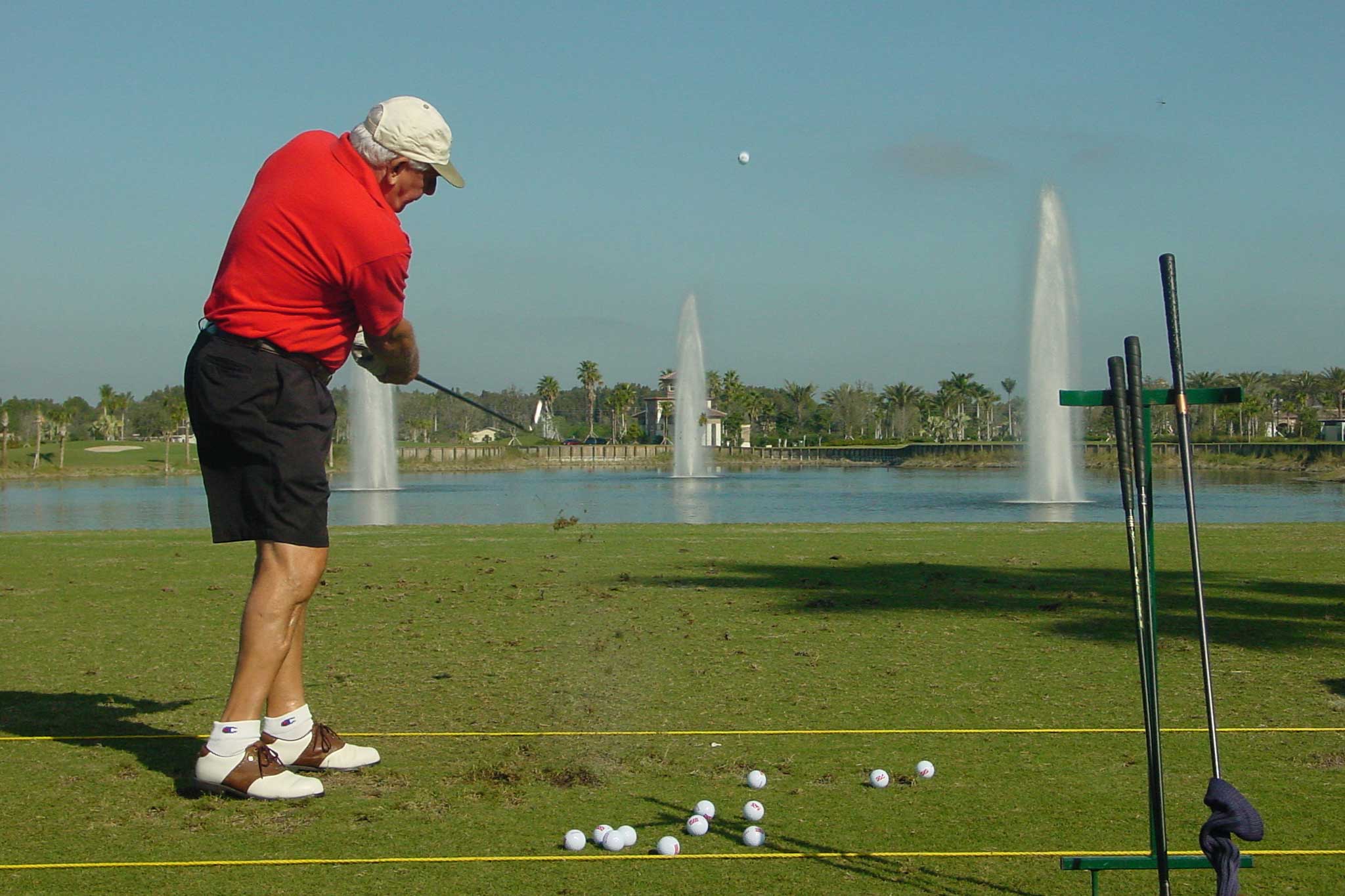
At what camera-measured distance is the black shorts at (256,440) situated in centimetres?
499

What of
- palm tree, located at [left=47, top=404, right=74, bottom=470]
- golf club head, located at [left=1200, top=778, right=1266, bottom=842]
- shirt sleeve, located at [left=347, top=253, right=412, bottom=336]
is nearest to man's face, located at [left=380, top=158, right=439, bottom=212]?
shirt sleeve, located at [left=347, top=253, right=412, bottom=336]

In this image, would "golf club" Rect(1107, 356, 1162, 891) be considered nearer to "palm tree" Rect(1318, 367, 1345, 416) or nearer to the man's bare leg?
the man's bare leg

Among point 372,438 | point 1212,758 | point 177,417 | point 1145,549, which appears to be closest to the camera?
point 1212,758

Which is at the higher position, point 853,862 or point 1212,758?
point 1212,758

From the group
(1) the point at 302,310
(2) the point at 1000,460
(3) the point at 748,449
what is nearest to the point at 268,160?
(1) the point at 302,310

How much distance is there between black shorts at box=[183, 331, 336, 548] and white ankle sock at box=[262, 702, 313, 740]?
71 cm

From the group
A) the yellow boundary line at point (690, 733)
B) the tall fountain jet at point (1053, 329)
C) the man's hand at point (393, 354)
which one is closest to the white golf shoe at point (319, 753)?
the yellow boundary line at point (690, 733)

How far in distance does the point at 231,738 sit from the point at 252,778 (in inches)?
6.4

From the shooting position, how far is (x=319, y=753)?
209 inches

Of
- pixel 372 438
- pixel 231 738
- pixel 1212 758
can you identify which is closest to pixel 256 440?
pixel 231 738

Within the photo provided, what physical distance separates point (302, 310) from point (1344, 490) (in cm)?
5559

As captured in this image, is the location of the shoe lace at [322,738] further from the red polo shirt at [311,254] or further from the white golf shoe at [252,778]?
the red polo shirt at [311,254]

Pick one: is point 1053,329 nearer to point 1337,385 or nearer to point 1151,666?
point 1151,666

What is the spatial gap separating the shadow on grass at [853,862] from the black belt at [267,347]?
2081 mm
